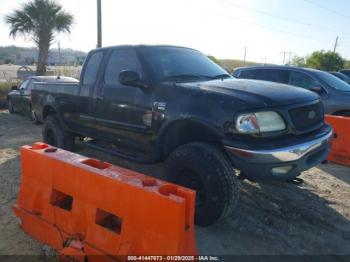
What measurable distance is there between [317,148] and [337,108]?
14.7ft

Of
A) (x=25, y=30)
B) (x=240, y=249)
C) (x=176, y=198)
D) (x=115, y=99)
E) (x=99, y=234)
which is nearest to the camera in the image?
(x=176, y=198)

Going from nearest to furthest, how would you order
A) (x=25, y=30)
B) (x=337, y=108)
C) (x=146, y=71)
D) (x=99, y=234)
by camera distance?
(x=99, y=234) → (x=146, y=71) → (x=337, y=108) → (x=25, y=30)

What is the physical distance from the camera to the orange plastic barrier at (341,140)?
6199 mm

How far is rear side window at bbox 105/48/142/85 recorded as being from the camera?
15.4 feet

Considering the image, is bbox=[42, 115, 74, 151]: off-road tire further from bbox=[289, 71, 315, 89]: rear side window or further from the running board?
bbox=[289, 71, 315, 89]: rear side window

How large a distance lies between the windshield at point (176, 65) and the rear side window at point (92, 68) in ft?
3.32

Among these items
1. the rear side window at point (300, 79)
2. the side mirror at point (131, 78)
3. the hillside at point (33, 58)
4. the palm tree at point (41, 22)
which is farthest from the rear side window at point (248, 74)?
the hillside at point (33, 58)

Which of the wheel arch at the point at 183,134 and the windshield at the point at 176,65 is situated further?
the windshield at the point at 176,65

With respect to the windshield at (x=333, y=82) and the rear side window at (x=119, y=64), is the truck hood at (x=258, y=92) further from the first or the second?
the windshield at (x=333, y=82)

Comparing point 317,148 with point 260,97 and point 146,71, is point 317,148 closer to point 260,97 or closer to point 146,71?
point 260,97

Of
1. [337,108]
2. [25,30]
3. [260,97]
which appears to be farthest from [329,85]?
[25,30]

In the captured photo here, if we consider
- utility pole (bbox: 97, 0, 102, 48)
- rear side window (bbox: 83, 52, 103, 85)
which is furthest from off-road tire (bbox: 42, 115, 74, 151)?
utility pole (bbox: 97, 0, 102, 48)

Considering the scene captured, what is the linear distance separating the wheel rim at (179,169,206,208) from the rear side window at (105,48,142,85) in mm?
1534

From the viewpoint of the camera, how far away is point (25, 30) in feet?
63.0
